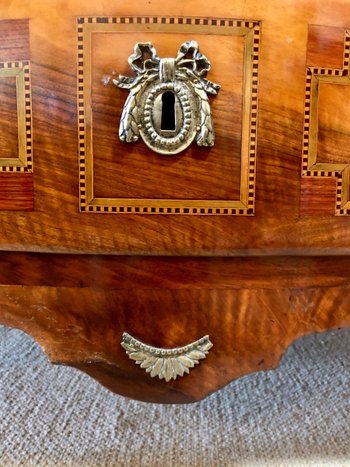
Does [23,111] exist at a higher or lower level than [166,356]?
higher

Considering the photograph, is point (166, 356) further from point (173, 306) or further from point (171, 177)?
point (171, 177)

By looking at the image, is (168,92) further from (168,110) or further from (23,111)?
(23,111)

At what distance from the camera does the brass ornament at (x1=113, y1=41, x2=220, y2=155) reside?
48cm

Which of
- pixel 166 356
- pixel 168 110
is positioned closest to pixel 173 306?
pixel 166 356

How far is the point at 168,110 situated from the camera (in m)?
0.50

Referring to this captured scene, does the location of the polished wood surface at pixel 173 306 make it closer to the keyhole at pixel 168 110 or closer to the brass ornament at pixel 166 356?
the brass ornament at pixel 166 356

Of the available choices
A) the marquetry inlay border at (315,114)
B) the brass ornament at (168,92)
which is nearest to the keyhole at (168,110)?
the brass ornament at (168,92)

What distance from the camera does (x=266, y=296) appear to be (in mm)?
544

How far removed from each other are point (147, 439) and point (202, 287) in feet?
0.93

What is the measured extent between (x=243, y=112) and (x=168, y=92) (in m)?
0.07

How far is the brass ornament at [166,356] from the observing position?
21.6 inches

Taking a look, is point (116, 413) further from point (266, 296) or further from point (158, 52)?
point (158, 52)

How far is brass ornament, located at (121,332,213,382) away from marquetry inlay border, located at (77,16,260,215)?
13 centimetres

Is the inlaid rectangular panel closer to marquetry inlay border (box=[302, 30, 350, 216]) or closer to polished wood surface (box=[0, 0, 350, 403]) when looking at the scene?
polished wood surface (box=[0, 0, 350, 403])
